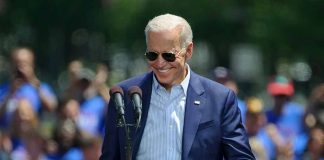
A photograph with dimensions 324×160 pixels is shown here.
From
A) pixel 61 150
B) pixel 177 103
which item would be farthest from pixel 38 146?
pixel 177 103

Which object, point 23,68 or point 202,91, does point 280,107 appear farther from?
point 202,91

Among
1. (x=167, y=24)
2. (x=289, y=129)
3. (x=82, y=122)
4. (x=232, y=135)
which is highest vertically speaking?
(x=167, y=24)

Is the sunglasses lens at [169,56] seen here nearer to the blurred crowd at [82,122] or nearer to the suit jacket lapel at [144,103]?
the suit jacket lapel at [144,103]

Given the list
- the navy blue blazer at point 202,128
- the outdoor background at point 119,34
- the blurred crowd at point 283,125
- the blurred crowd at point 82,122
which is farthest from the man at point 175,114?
the outdoor background at point 119,34

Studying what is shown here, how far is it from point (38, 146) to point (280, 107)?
2.83 m

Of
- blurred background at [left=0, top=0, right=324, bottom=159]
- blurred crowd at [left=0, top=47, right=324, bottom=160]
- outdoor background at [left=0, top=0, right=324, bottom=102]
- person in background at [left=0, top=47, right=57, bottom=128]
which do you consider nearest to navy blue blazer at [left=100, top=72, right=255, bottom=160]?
blurred crowd at [left=0, top=47, right=324, bottom=160]

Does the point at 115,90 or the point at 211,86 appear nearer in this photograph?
the point at 115,90

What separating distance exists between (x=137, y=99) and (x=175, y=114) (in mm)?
307

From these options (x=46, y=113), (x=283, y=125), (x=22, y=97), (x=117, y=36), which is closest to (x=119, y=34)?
(x=117, y=36)

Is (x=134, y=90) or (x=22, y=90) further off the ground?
(x=134, y=90)

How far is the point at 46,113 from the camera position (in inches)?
611

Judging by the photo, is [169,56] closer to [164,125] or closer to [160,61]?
[160,61]

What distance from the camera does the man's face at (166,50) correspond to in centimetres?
784

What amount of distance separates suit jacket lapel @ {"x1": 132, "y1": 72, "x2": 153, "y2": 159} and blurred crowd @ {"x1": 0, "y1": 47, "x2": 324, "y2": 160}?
16.1 feet
